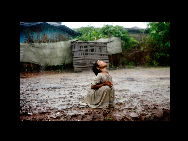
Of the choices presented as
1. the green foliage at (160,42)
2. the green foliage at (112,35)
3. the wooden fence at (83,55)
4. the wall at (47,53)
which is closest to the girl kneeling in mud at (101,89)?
the wooden fence at (83,55)

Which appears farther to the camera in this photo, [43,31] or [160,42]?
[43,31]

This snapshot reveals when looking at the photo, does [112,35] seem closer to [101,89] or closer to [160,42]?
[160,42]

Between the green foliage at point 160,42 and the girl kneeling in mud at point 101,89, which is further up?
the green foliage at point 160,42

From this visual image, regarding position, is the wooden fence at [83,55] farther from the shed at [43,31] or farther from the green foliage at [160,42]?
the green foliage at [160,42]

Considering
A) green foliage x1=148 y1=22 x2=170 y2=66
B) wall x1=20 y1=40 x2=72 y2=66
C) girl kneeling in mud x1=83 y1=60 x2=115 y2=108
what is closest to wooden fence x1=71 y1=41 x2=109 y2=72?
wall x1=20 y1=40 x2=72 y2=66

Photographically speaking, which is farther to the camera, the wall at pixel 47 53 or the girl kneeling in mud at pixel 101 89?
the wall at pixel 47 53

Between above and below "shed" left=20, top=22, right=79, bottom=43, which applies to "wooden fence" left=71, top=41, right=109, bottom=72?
below

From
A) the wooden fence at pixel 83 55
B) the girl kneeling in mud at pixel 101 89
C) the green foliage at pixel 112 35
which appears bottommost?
the girl kneeling in mud at pixel 101 89

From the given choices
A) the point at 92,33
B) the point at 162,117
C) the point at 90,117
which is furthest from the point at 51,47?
the point at 162,117

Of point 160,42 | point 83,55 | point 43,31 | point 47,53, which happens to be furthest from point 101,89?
point 43,31

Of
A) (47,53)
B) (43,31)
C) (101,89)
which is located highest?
(43,31)

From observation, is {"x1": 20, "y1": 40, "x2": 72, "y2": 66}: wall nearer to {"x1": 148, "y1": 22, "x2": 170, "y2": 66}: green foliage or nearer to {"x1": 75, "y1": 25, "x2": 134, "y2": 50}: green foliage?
{"x1": 75, "y1": 25, "x2": 134, "y2": 50}: green foliage

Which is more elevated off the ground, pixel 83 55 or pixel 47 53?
pixel 47 53
